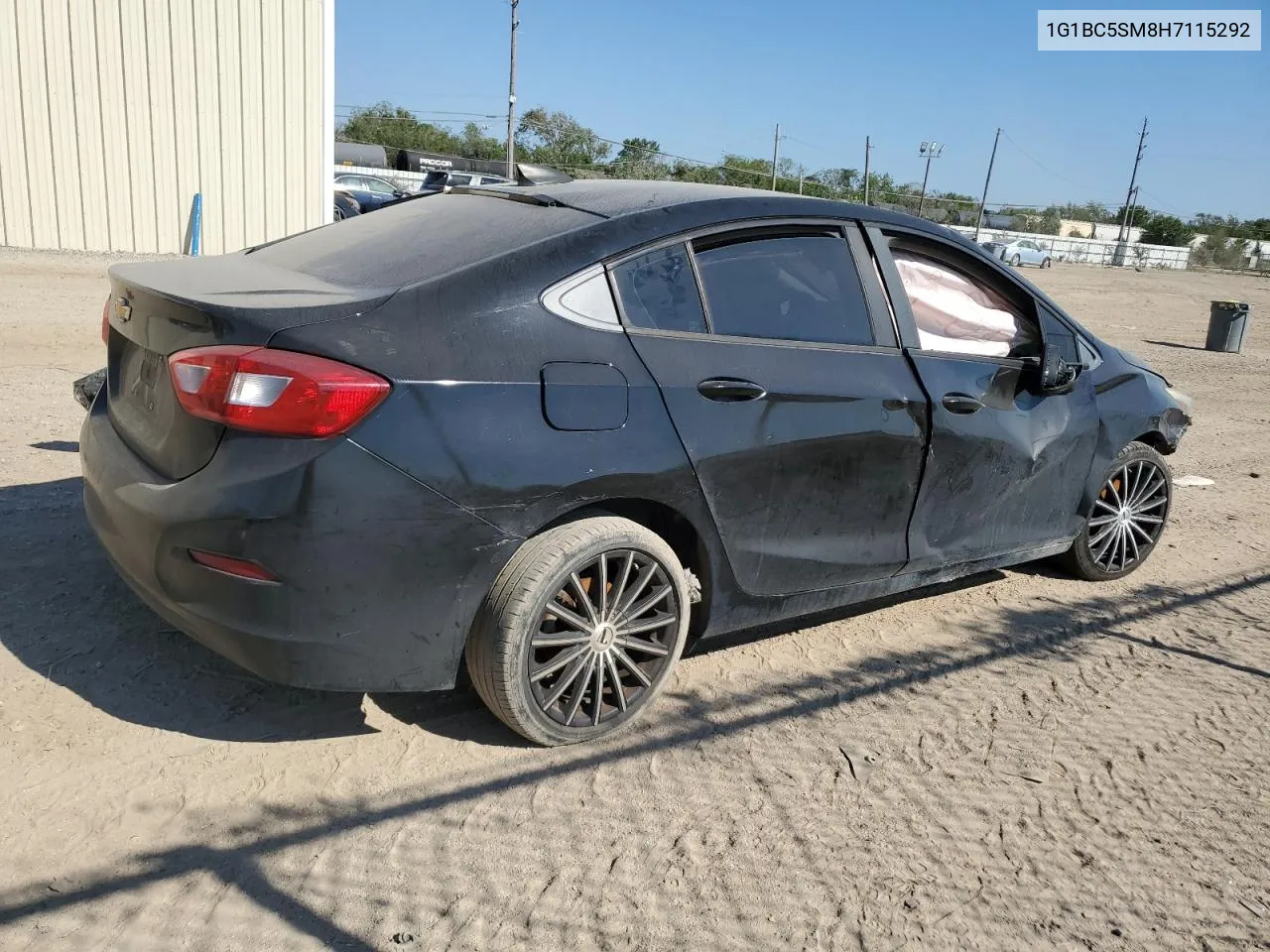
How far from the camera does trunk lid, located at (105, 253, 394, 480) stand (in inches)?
107

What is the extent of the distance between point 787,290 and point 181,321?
1974mm

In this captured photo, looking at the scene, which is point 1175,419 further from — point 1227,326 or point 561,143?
point 561,143

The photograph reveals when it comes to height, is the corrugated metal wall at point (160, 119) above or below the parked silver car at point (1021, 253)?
above

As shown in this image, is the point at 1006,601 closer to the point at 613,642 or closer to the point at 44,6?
the point at 613,642

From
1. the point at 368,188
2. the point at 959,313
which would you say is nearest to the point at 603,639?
the point at 959,313

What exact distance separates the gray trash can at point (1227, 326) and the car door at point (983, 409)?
14.1 metres

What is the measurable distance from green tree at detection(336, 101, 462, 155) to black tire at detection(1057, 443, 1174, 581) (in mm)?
81228

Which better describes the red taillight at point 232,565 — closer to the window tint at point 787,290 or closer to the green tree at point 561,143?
the window tint at point 787,290

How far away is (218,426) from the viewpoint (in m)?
2.68

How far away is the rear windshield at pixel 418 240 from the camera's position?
3.07 meters

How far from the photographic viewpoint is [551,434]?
288cm

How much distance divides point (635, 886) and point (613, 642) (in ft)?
2.54

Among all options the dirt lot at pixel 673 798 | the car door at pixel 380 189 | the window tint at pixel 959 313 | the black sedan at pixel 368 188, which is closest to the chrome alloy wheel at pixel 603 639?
the dirt lot at pixel 673 798

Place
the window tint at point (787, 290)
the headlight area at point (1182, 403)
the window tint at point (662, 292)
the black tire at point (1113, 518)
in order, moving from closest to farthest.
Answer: the window tint at point (662, 292) → the window tint at point (787, 290) → the black tire at point (1113, 518) → the headlight area at point (1182, 403)
